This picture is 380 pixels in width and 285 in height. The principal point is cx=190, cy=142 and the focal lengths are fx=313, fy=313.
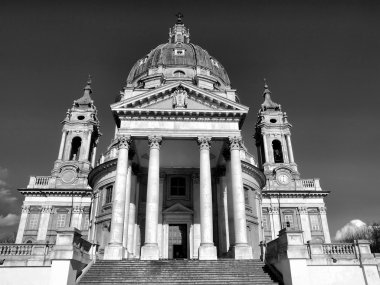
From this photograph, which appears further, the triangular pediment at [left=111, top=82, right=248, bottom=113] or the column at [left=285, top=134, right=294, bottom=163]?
the column at [left=285, top=134, right=294, bottom=163]

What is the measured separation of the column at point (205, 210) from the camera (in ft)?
62.5

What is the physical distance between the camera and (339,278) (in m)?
16.1

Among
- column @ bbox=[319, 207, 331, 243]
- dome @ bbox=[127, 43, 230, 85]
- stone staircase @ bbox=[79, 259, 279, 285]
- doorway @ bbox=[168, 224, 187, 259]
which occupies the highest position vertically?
dome @ bbox=[127, 43, 230, 85]

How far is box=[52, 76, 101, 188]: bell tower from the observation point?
41438mm

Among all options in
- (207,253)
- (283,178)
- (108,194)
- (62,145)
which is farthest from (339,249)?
(62,145)

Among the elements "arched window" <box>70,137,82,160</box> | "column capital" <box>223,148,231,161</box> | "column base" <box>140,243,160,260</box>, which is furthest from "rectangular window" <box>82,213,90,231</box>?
"column capital" <box>223,148,231,161</box>

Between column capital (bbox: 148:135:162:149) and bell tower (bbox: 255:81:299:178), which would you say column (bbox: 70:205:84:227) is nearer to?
column capital (bbox: 148:135:162:149)

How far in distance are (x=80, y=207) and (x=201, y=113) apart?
76.9ft

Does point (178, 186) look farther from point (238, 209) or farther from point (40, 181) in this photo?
point (40, 181)

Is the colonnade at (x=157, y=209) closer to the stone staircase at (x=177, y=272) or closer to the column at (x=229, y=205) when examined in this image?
the column at (x=229, y=205)

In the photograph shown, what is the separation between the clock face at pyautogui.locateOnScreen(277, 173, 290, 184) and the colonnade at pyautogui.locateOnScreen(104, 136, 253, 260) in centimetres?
2138

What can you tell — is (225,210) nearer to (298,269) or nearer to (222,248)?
(222,248)

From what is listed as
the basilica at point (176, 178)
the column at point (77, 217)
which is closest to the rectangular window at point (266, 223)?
the basilica at point (176, 178)

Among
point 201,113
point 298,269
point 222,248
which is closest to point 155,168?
point 201,113
